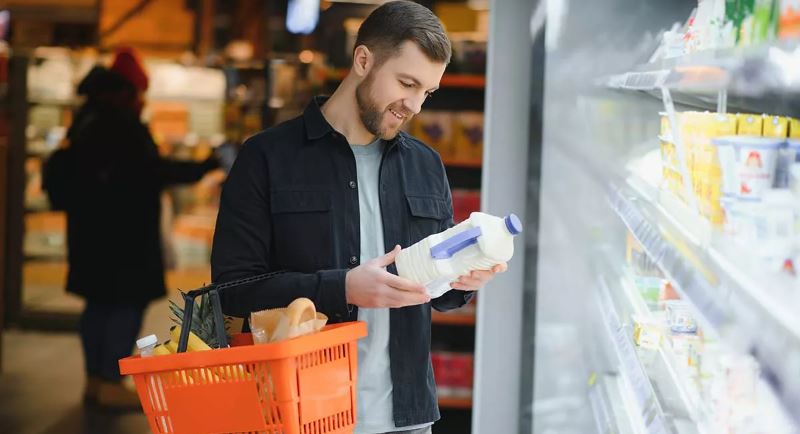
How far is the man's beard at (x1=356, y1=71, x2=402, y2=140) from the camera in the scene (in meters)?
2.47

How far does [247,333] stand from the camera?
7.62 ft

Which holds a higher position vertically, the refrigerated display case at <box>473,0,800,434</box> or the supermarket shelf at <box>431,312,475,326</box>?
the refrigerated display case at <box>473,0,800,434</box>

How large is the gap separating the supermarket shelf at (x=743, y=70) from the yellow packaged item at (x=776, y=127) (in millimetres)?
66

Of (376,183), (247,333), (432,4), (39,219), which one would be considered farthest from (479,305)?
(39,219)

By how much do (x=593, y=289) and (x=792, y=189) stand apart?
189 centimetres

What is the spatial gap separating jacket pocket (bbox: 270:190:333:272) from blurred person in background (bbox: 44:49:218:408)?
12.4ft

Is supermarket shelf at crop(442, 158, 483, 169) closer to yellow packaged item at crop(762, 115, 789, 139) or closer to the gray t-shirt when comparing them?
the gray t-shirt

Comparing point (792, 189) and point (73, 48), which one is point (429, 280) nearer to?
point (792, 189)

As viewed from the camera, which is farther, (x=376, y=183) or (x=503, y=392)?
(x=503, y=392)

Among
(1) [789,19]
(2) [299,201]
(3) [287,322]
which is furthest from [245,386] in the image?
(1) [789,19]

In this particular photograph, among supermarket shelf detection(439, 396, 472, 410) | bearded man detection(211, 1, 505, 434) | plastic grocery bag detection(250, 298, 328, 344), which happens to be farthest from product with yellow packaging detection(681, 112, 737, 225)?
supermarket shelf detection(439, 396, 472, 410)

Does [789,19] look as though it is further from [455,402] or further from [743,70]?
[455,402]

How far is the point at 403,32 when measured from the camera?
96.5 inches

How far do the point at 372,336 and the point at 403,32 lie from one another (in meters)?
0.67
